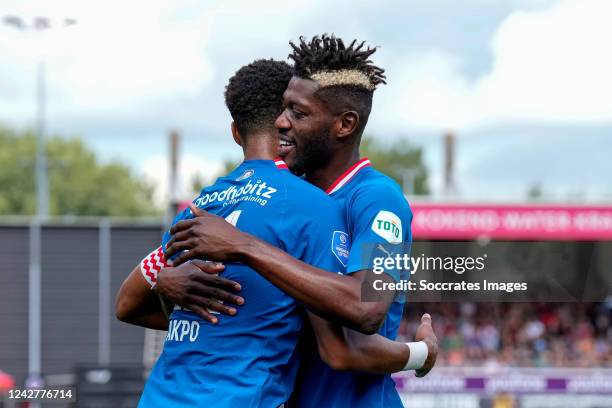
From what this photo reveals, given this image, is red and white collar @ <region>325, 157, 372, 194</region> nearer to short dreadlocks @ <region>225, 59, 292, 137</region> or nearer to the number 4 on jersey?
short dreadlocks @ <region>225, 59, 292, 137</region>

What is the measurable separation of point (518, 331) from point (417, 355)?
72.9 feet

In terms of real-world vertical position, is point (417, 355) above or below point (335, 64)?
below

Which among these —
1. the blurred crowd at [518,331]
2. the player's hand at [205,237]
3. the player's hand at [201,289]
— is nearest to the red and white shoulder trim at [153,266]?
the player's hand at [201,289]

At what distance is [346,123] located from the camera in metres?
4.14

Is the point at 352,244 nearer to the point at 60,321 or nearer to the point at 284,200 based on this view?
the point at 284,200

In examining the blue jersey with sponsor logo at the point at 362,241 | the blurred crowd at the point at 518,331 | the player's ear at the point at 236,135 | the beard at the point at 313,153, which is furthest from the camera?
the blurred crowd at the point at 518,331

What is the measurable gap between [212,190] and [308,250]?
1.45ft

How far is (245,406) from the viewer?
3523mm

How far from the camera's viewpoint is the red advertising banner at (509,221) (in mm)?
22078

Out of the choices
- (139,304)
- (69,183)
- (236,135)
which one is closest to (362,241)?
(236,135)

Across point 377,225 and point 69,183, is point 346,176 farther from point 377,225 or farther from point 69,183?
point 69,183

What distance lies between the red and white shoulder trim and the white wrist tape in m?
1.00

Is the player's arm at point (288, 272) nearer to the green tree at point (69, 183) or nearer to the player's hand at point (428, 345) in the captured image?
the player's hand at point (428, 345)

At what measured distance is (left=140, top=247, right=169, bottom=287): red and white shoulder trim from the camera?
4027 mm
